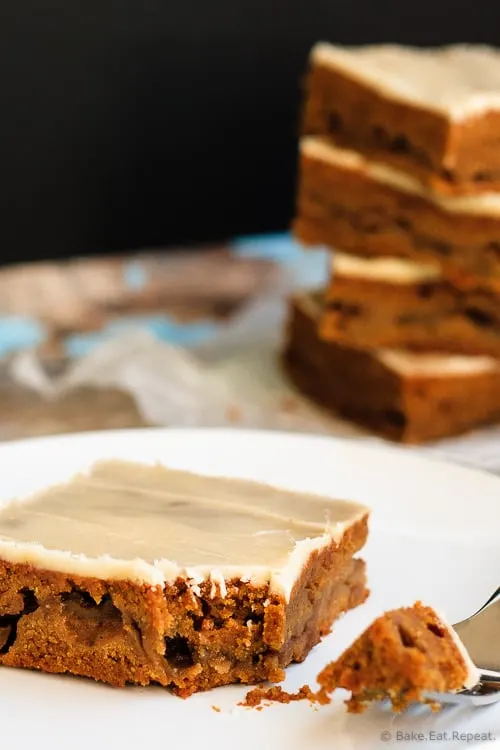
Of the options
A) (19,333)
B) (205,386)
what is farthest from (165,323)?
(205,386)

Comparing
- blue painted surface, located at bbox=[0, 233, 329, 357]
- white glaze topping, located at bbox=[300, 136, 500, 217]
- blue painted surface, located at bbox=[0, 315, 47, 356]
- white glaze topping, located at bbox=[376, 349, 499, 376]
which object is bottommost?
blue painted surface, located at bbox=[0, 315, 47, 356]

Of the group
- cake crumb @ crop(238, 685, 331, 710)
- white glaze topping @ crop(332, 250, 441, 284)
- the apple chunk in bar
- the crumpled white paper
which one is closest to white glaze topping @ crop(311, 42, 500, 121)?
white glaze topping @ crop(332, 250, 441, 284)

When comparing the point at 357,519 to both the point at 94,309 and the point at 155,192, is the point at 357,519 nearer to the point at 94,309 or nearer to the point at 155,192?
the point at 94,309

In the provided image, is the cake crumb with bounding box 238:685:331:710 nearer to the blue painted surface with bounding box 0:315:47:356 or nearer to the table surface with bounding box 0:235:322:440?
the table surface with bounding box 0:235:322:440

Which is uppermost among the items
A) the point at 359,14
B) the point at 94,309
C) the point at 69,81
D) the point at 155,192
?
the point at 359,14

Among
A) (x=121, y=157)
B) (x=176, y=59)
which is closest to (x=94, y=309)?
(x=121, y=157)

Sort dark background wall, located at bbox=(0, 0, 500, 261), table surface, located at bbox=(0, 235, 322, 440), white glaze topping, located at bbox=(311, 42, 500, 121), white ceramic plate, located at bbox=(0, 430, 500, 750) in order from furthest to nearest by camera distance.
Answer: dark background wall, located at bbox=(0, 0, 500, 261) < table surface, located at bbox=(0, 235, 322, 440) < white glaze topping, located at bbox=(311, 42, 500, 121) < white ceramic plate, located at bbox=(0, 430, 500, 750)

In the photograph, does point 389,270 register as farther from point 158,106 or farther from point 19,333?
point 158,106
